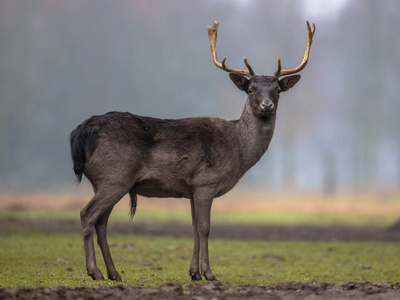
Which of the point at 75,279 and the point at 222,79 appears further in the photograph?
the point at 222,79

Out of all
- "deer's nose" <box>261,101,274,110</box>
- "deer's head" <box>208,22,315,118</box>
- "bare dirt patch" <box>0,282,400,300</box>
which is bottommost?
"bare dirt patch" <box>0,282,400,300</box>

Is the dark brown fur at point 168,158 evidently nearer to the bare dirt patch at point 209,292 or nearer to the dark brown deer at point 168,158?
the dark brown deer at point 168,158

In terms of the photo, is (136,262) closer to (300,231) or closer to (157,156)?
(157,156)

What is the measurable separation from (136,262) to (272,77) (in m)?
6.82

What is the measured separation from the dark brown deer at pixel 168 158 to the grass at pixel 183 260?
1.05 meters

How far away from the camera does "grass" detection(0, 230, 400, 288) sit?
42.1ft

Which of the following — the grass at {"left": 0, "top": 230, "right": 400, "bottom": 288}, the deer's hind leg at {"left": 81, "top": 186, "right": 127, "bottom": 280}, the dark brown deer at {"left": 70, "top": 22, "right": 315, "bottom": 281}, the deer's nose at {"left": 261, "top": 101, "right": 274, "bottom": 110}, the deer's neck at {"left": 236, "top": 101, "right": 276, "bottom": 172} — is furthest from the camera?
the grass at {"left": 0, "top": 230, "right": 400, "bottom": 288}

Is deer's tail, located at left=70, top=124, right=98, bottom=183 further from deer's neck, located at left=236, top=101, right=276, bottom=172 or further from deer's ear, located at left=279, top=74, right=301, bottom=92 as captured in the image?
deer's ear, located at left=279, top=74, right=301, bottom=92

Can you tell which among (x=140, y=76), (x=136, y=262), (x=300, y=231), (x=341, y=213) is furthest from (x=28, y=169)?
(x=136, y=262)

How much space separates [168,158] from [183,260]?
661cm

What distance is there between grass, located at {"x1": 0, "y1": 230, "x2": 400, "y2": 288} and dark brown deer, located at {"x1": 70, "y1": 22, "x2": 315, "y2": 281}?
1050 millimetres

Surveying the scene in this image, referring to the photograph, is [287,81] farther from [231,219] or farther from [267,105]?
[231,219]

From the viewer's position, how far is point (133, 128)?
37.7ft

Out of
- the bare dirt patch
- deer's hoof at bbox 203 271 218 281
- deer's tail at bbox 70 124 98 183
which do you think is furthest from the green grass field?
deer's tail at bbox 70 124 98 183
